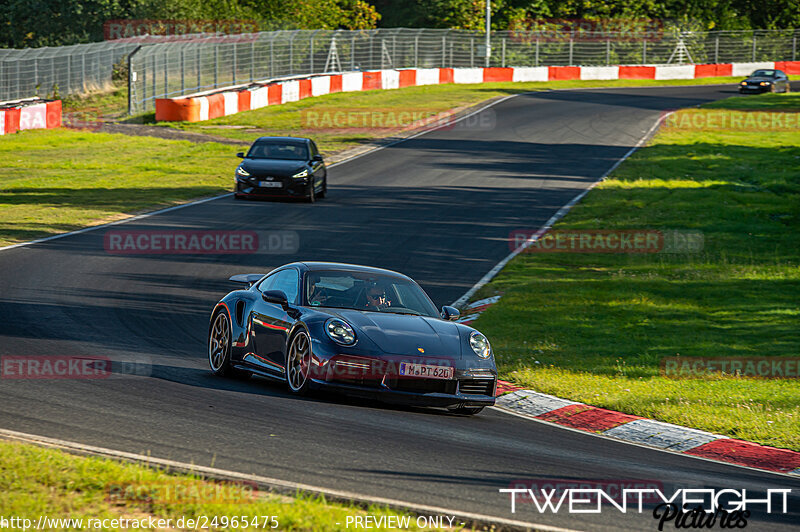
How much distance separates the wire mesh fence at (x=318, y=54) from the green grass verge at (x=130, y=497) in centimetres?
3952

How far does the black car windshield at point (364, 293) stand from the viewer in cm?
1032

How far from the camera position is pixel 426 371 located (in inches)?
366

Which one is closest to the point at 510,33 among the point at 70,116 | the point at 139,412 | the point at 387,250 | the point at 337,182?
the point at 70,116

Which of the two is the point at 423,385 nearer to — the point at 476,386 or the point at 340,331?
the point at 476,386

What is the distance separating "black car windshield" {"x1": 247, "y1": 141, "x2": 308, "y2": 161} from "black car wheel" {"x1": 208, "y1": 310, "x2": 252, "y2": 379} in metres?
15.2

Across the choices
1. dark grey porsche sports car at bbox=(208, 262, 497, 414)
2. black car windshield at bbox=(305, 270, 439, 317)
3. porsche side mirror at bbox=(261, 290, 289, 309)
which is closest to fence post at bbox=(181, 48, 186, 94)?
dark grey porsche sports car at bbox=(208, 262, 497, 414)

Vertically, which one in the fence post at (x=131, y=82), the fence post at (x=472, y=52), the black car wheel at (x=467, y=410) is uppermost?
the fence post at (x=472, y=52)

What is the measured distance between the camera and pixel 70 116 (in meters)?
44.8

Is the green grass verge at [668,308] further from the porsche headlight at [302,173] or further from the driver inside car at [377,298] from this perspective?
the porsche headlight at [302,173]

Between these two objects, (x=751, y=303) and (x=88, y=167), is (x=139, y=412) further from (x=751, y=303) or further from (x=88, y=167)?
(x=88, y=167)

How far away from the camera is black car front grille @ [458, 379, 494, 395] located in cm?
950

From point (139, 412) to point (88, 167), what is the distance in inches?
1008

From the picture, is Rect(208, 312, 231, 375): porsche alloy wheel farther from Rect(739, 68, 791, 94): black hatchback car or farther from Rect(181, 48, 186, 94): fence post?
Rect(739, 68, 791, 94): black hatchback car

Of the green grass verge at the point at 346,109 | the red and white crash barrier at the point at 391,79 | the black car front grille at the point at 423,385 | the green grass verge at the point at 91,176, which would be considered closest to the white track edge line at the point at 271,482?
the black car front grille at the point at 423,385
